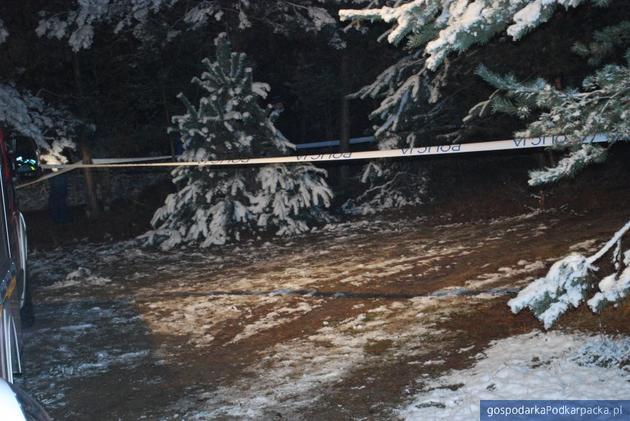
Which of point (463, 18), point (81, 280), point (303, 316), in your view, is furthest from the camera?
point (81, 280)

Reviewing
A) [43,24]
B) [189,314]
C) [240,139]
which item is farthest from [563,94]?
[43,24]

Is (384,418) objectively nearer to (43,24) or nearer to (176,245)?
(176,245)

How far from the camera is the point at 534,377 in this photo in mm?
5359

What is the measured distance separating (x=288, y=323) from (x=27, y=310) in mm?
3305

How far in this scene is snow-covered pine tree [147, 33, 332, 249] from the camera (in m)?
14.8

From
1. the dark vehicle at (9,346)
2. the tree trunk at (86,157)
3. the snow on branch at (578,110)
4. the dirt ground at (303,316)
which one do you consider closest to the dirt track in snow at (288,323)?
the dirt ground at (303,316)

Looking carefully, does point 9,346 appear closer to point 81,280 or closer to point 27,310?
point 27,310

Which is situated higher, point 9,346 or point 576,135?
point 576,135

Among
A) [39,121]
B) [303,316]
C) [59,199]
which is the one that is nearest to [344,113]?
[39,121]

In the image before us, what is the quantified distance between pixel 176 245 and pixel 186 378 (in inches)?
347

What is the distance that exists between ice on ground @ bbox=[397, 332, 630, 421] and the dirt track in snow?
242 millimetres

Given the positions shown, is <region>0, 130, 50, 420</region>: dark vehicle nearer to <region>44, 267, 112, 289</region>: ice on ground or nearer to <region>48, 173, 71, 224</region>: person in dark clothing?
<region>44, 267, 112, 289</region>: ice on ground

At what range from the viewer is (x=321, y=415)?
17.4 feet

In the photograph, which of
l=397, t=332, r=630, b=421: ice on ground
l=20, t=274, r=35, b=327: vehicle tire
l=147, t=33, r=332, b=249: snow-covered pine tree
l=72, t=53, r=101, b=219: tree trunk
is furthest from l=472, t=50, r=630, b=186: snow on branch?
l=72, t=53, r=101, b=219: tree trunk
